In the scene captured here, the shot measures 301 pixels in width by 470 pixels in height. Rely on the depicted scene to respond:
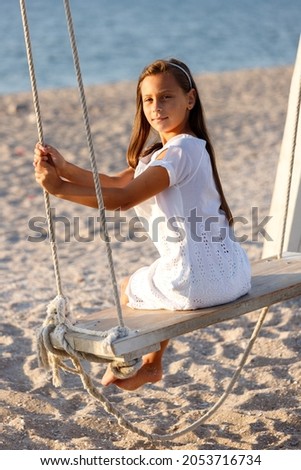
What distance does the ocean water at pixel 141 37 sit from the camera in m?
16.8

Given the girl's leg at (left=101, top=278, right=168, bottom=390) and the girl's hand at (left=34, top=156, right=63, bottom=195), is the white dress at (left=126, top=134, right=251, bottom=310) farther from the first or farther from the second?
the girl's hand at (left=34, top=156, right=63, bottom=195)

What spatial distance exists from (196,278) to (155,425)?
778mm

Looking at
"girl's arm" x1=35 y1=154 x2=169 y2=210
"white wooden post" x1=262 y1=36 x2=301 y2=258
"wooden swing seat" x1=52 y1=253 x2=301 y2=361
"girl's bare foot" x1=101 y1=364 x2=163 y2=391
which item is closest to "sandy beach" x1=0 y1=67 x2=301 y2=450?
"girl's bare foot" x1=101 y1=364 x2=163 y2=391

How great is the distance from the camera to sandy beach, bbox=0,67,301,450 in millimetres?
3285

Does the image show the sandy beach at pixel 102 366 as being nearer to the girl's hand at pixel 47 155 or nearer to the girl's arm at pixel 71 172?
the girl's arm at pixel 71 172

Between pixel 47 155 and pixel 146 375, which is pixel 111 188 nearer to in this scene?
pixel 47 155

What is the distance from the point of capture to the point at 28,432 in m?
3.24

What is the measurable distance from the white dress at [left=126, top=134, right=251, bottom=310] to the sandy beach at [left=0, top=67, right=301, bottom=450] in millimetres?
627

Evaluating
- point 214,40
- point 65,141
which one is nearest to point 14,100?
point 65,141

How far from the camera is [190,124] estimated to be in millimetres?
2977

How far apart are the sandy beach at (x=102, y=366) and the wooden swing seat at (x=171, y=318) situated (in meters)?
0.56

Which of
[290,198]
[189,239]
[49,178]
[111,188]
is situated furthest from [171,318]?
[290,198]

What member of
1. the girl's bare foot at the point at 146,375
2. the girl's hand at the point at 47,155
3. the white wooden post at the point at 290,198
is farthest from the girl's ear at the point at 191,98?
the white wooden post at the point at 290,198

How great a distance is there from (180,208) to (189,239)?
0.10 m
